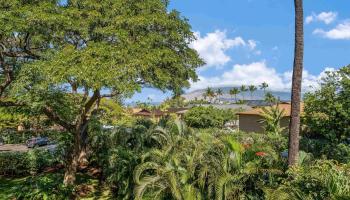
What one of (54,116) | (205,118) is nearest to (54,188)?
(54,116)

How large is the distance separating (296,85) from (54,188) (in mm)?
11130

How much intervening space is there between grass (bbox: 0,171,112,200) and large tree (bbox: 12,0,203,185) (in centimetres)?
95

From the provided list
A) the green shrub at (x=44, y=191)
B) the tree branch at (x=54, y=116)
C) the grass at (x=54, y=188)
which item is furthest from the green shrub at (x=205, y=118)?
the green shrub at (x=44, y=191)

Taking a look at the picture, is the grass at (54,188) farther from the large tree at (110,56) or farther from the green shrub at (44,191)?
the large tree at (110,56)

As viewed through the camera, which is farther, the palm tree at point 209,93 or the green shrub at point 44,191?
the palm tree at point 209,93

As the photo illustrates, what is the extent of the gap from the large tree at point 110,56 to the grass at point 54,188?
95 cm

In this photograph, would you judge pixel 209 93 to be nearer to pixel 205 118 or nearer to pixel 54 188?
pixel 205 118

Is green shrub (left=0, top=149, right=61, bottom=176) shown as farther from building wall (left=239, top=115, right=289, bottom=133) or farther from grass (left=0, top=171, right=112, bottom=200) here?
building wall (left=239, top=115, right=289, bottom=133)

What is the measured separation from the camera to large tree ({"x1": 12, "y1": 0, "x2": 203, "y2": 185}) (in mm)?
13758

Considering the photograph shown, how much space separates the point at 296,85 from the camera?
12461 mm

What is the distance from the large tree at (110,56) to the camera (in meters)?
13.8

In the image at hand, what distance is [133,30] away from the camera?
51.3 feet

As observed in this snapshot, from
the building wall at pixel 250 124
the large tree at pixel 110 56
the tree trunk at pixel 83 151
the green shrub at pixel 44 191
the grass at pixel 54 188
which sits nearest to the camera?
the large tree at pixel 110 56

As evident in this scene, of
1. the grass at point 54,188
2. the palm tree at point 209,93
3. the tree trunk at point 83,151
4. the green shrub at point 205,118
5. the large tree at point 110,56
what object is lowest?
the grass at point 54,188
